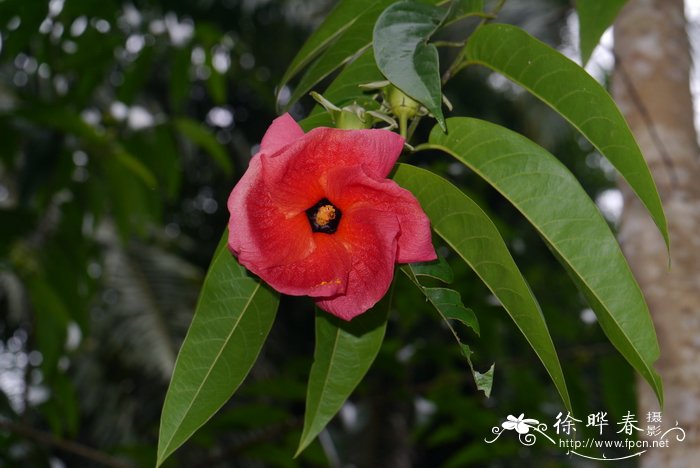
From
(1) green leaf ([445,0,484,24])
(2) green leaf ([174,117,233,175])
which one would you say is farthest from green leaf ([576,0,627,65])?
(2) green leaf ([174,117,233,175])

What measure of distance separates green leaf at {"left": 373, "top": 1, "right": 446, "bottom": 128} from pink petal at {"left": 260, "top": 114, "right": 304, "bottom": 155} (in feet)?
0.36

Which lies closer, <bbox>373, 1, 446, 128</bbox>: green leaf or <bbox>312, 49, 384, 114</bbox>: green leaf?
<bbox>373, 1, 446, 128</bbox>: green leaf

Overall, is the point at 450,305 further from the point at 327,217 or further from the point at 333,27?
the point at 333,27

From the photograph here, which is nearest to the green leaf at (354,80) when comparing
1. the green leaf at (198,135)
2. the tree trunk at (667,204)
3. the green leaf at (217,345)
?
the green leaf at (217,345)

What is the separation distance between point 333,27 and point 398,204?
0.37 meters

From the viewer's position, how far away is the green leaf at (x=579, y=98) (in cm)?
77

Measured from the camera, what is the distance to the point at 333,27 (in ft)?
3.45

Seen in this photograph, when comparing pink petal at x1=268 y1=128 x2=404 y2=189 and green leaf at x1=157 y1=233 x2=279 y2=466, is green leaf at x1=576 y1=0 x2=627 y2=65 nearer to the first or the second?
pink petal at x1=268 y1=128 x2=404 y2=189

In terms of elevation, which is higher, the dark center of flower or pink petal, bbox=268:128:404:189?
pink petal, bbox=268:128:404:189

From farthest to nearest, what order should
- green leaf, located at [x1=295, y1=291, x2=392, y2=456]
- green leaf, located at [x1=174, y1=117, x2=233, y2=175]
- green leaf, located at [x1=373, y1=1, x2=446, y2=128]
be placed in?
green leaf, located at [x1=174, y1=117, x2=233, y2=175], green leaf, located at [x1=295, y1=291, x2=392, y2=456], green leaf, located at [x1=373, y1=1, x2=446, y2=128]

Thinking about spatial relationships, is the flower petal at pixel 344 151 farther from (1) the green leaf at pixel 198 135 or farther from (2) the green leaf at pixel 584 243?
(1) the green leaf at pixel 198 135

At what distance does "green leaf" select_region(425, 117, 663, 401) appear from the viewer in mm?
747

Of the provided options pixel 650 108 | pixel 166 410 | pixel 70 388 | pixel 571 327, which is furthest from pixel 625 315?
pixel 70 388

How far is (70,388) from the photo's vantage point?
2.73 metres
